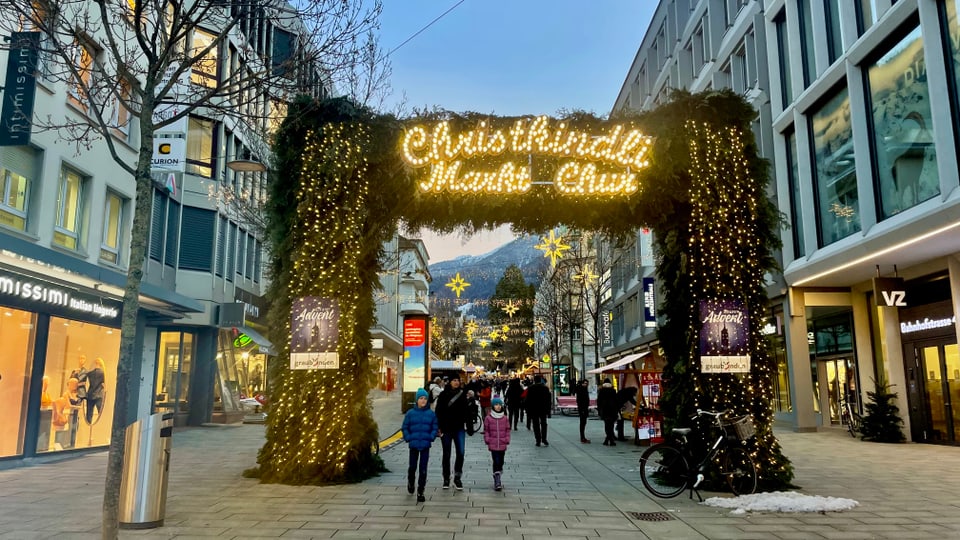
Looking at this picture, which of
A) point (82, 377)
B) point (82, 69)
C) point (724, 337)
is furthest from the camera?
point (82, 377)

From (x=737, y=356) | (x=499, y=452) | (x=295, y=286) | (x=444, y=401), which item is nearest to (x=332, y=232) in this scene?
(x=295, y=286)

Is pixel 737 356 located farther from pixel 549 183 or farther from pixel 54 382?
pixel 54 382

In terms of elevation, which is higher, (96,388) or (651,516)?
(96,388)

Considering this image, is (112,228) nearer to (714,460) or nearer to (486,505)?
(486,505)

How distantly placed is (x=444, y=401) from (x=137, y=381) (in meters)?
Answer: 11.4

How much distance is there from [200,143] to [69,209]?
1002 centimetres

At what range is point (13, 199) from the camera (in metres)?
12.9

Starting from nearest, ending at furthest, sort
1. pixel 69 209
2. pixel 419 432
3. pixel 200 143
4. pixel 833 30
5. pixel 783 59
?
pixel 419 432 → pixel 69 209 → pixel 833 30 → pixel 783 59 → pixel 200 143

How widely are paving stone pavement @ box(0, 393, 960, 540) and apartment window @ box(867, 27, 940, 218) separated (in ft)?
19.1

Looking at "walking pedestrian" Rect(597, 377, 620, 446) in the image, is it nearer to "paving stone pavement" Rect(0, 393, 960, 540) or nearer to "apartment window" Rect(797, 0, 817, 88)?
"paving stone pavement" Rect(0, 393, 960, 540)

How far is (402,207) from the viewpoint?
1148 cm

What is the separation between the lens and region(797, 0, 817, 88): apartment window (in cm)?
2006

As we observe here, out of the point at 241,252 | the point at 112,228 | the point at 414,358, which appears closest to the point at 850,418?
the point at 414,358

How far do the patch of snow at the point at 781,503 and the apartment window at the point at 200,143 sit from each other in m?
19.9
